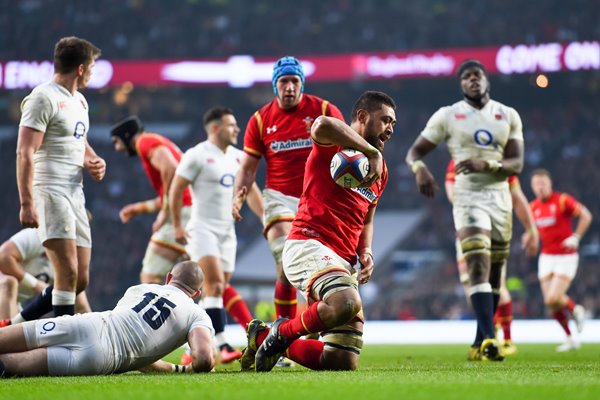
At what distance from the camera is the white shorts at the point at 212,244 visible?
906 centimetres

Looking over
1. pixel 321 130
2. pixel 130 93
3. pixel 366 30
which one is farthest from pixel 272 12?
pixel 321 130

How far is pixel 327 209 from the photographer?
5.95 metres

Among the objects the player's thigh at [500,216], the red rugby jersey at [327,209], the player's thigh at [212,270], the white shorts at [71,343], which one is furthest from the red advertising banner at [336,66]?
the white shorts at [71,343]

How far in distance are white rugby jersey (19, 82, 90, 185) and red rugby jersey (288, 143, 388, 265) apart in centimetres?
219

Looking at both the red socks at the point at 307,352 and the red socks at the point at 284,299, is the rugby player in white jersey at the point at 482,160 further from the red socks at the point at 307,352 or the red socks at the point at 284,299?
the red socks at the point at 307,352

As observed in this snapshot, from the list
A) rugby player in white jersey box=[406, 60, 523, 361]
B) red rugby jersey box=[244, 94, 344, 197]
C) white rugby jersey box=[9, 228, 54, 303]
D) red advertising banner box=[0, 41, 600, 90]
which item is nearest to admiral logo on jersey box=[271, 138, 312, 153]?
red rugby jersey box=[244, 94, 344, 197]

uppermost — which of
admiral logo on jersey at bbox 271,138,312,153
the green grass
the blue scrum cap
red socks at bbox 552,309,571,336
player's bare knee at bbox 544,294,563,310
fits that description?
the blue scrum cap

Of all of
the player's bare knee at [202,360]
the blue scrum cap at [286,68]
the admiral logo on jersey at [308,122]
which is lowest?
the player's bare knee at [202,360]

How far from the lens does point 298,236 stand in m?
6.00

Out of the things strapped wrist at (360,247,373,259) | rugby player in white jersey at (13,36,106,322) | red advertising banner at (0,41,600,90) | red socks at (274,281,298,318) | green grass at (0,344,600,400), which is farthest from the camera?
red advertising banner at (0,41,600,90)

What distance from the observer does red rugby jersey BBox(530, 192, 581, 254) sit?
1409 cm

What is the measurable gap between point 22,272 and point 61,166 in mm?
2309

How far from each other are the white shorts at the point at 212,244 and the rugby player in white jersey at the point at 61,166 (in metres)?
1.81

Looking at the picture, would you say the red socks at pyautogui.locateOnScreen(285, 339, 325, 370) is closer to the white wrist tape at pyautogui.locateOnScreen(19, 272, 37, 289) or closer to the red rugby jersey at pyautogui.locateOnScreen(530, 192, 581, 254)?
the white wrist tape at pyautogui.locateOnScreen(19, 272, 37, 289)
